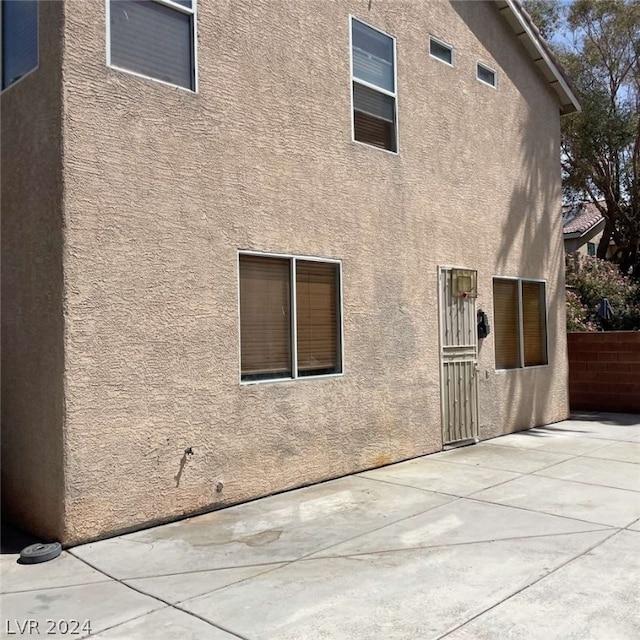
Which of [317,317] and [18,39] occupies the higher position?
[18,39]

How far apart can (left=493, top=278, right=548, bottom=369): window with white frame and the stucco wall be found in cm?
703

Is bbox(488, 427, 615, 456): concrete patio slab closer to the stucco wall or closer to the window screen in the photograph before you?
the window screen

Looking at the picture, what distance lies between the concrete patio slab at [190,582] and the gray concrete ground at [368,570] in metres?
0.01

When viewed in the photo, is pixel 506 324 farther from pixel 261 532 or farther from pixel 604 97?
pixel 604 97

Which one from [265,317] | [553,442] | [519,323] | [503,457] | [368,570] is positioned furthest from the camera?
[519,323]

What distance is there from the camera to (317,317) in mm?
7535

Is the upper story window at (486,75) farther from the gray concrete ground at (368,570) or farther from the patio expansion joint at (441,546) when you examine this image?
the patio expansion joint at (441,546)

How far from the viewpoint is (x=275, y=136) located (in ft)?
23.2

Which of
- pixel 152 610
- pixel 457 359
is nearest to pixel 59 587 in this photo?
pixel 152 610

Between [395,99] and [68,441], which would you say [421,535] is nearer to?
[68,441]

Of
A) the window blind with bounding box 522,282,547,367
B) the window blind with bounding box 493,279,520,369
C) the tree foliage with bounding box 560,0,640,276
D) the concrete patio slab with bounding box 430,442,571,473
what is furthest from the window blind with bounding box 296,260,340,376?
the tree foliage with bounding box 560,0,640,276

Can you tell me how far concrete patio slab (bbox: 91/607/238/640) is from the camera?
3722mm

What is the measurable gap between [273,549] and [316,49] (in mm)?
5574

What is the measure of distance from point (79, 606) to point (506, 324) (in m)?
8.18
